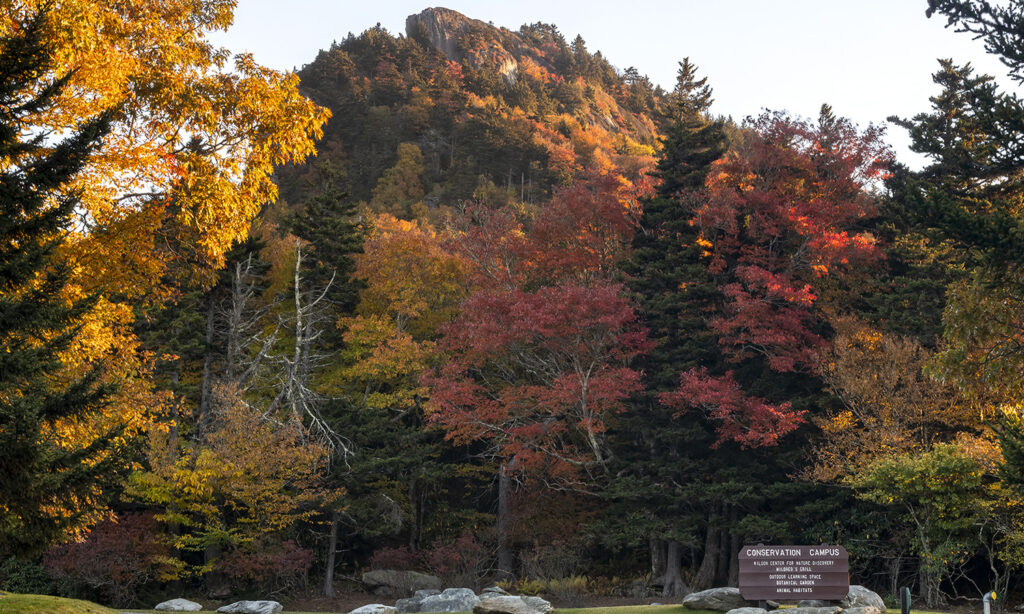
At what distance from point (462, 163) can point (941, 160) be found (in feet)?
159

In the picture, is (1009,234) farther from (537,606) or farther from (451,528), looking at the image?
(451,528)

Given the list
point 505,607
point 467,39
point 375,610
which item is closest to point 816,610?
point 505,607

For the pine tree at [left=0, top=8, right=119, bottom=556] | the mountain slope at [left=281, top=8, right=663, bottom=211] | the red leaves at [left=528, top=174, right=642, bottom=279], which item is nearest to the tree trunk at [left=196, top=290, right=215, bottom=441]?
the red leaves at [left=528, top=174, right=642, bottom=279]

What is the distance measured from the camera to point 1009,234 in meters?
12.7

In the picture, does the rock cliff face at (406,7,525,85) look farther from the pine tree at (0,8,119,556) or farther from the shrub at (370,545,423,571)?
the pine tree at (0,8,119,556)

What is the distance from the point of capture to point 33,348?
8.38m

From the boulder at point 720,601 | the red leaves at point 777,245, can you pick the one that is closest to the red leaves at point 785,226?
the red leaves at point 777,245

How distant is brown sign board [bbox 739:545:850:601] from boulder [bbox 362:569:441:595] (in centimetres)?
1370

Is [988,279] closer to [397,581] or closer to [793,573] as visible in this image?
[793,573]

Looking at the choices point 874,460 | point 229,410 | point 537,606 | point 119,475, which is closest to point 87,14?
point 119,475

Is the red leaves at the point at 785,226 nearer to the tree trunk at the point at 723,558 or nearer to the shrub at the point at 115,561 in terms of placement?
the tree trunk at the point at 723,558

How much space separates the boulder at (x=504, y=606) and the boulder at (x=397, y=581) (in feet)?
36.6

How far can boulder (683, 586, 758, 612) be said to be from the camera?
55.3 ft

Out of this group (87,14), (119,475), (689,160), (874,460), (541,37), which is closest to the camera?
(119,475)
